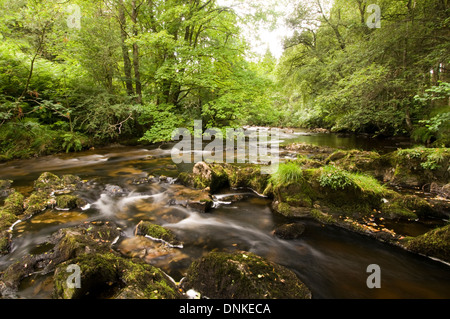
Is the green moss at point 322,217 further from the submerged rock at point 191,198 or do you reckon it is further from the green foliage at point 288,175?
the submerged rock at point 191,198

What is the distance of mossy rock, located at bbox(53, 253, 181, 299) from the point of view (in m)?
2.26

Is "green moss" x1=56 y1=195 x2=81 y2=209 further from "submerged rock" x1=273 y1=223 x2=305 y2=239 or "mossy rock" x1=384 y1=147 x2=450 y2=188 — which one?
"mossy rock" x1=384 y1=147 x2=450 y2=188

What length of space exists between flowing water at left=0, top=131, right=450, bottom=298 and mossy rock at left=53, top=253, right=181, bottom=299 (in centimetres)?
49

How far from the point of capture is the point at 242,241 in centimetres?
406

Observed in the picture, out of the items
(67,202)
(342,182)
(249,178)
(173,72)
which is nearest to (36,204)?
(67,202)

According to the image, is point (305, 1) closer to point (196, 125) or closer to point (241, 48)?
point (241, 48)

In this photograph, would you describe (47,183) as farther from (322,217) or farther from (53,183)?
(322,217)

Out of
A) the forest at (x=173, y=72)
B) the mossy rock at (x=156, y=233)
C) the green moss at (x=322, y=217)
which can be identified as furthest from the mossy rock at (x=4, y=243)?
the forest at (x=173, y=72)

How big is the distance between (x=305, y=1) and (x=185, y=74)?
14.1 meters

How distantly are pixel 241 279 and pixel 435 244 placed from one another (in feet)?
10.9

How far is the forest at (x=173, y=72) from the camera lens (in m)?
8.80

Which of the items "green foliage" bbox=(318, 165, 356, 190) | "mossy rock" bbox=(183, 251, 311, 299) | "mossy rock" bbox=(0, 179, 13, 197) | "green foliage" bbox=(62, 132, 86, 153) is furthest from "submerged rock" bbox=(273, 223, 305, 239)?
"green foliage" bbox=(62, 132, 86, 153)

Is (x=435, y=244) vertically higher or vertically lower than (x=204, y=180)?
lower
